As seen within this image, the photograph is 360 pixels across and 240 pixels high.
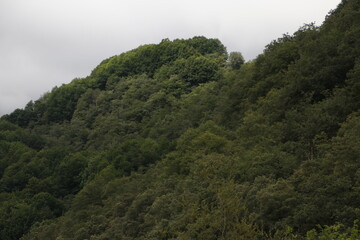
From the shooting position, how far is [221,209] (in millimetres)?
21469

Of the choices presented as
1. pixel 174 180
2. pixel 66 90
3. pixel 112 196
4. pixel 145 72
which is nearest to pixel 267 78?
pixel 174 180

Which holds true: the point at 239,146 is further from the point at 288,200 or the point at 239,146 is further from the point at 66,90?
the point at 66,90

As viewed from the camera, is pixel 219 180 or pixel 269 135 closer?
pixel 219 180

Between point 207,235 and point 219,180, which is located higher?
point 219,180

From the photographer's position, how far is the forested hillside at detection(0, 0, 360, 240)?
63.3 feet

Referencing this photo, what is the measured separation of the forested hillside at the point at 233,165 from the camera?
63.3 feet

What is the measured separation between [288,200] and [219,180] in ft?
21.8

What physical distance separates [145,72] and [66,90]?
22626mm

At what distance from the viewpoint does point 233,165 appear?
27.0m

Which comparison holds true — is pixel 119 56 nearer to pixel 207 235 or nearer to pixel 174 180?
pixel 174 180

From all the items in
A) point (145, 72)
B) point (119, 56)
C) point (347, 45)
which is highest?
point (119, 56)

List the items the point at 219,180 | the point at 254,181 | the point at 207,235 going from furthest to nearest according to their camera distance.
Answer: the point at 219,180
the point at 254,181
the point at 207,235

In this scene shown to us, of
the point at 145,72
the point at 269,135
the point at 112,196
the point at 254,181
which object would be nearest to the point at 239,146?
the point at 269,135

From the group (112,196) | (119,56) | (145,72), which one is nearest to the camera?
(112,196)
